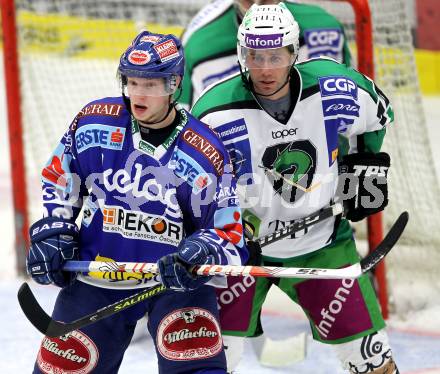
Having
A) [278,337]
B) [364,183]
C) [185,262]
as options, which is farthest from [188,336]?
[278,337]

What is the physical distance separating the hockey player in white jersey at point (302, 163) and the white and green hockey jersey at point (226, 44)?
89 cm

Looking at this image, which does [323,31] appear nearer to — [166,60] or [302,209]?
[302,209]

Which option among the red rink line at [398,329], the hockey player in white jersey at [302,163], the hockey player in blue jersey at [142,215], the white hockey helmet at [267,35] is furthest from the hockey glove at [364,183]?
the red rink line at [398,329]

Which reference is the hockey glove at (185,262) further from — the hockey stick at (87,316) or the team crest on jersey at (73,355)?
the team crest on jersey at (73,355)

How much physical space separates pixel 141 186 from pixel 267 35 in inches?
23.7

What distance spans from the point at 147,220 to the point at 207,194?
0.55ft

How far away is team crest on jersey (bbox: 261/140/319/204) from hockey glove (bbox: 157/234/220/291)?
1.76ft

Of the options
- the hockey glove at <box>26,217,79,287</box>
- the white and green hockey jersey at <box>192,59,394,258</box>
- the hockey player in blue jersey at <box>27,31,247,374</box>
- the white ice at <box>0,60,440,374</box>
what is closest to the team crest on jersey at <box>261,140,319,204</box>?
the white and green hockey jersey at <box>192,59,394,258</box>

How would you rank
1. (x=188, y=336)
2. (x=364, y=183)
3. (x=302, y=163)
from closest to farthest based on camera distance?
(x=188, y=336)
(x=302, y=163)
(x=364, y=183)

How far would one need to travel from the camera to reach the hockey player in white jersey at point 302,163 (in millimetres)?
3197

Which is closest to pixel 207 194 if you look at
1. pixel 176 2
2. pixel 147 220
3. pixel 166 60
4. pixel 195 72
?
pixel 147 220

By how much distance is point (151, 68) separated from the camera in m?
2.83

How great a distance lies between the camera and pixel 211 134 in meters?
2.95

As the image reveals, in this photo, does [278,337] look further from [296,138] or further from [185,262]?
[185,262]
